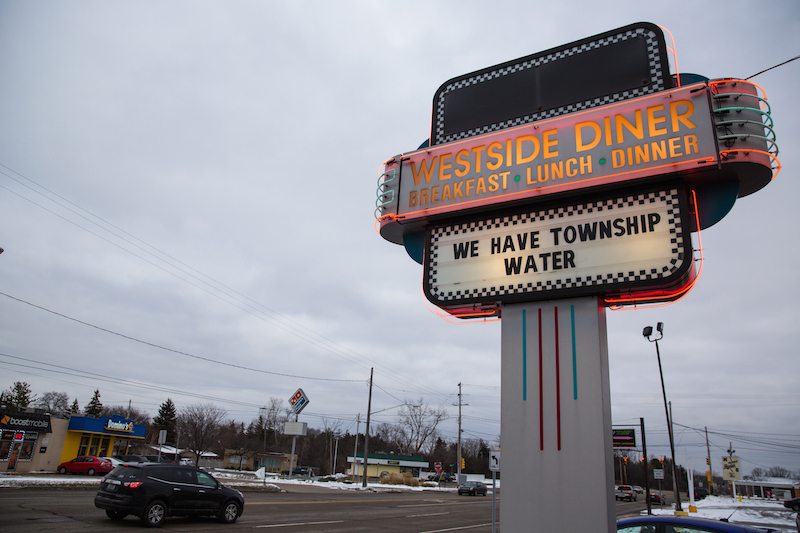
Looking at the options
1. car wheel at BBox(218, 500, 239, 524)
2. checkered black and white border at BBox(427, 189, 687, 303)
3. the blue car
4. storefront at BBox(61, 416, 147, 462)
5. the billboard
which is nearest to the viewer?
checkered black and white border at BBox(427, 189, 687, 303)

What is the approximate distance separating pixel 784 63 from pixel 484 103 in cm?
421

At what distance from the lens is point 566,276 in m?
6.63

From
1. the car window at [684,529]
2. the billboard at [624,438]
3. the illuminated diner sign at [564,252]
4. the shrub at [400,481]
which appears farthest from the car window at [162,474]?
the shrub at [400,481]

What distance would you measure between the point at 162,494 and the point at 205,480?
5.01 ft

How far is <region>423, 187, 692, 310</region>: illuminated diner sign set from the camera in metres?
6.22

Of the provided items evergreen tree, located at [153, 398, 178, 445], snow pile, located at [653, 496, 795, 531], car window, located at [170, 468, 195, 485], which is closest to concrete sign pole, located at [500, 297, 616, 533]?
car window, located at [170, 468, 195, 485]

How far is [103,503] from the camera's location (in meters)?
12.4

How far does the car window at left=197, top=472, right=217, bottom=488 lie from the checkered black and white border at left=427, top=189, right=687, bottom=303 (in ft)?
34.6

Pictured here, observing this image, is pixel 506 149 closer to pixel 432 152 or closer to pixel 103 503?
pixel 432 152

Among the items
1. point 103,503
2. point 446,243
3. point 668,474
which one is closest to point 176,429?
point 103,503

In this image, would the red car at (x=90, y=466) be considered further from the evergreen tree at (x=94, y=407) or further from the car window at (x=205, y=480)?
the evergreen tree at (x=94, y=407)

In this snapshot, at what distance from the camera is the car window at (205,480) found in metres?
14.1

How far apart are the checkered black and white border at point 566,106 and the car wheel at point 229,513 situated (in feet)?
39.0

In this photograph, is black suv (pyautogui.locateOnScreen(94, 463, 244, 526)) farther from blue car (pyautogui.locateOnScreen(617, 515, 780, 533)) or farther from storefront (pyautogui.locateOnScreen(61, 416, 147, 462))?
storefront (pyautogui.locateOnScreen(61, 416, 147, 462))
